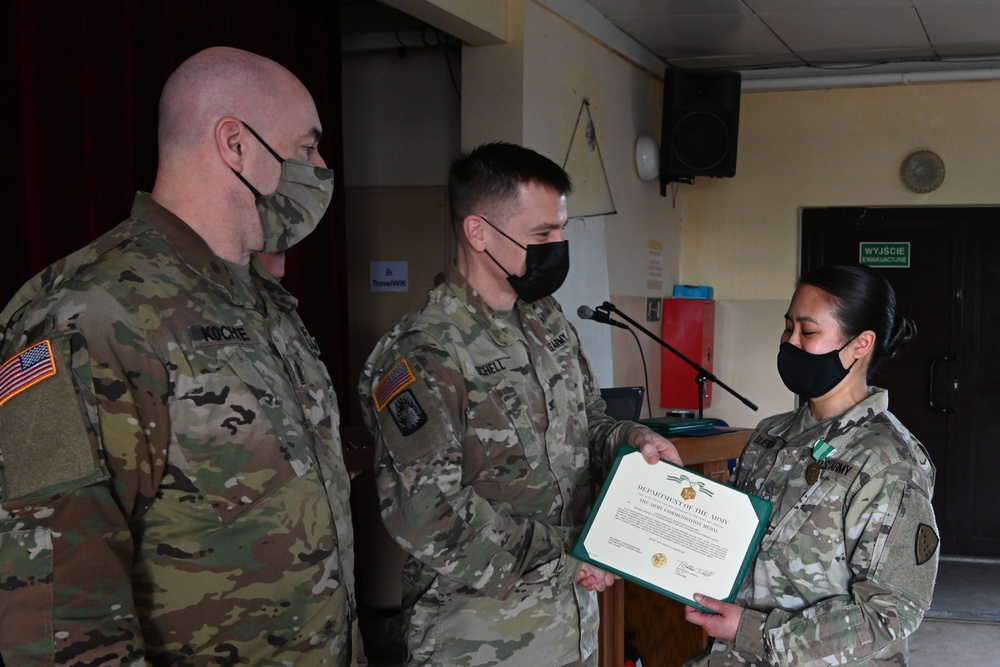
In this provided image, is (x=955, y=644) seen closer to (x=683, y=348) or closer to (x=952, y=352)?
(x=952, y=352)

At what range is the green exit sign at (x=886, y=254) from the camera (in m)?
5.81

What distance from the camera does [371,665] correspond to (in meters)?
3.88

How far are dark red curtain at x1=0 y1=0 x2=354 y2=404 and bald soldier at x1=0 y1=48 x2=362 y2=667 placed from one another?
34.3 inches

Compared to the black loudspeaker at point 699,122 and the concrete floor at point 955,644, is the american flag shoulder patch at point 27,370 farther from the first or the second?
the black loudspeaker at point 699,122

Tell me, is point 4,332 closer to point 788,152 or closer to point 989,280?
point 788,152

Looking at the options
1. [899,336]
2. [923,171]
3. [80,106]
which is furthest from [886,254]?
[80,106]

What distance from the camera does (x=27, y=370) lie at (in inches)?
42.9

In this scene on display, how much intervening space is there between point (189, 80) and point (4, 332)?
0.46 meters

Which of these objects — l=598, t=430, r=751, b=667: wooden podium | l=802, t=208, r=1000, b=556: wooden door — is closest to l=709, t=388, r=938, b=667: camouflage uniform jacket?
l=598, t=430, r=751, b=667: wooden podium

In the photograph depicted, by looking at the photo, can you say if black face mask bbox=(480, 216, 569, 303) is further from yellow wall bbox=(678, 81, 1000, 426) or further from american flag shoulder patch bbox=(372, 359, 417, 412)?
yellow wall bbox=(678, 81, 1000, 426)

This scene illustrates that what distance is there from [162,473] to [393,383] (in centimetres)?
58

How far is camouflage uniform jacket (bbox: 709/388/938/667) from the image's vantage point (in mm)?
1658

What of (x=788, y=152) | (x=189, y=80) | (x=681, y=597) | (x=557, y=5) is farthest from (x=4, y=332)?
(x=788, y=152)

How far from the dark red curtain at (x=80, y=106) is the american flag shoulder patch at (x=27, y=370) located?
108 centimetres
